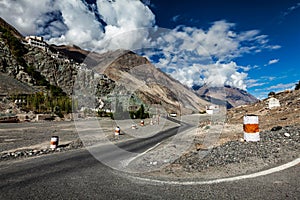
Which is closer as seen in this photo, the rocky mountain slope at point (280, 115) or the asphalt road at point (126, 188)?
the asphalt road at point (126, 188)

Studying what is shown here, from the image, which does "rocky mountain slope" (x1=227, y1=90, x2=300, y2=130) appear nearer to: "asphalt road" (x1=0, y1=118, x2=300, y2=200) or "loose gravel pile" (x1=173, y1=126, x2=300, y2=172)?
"loose gravel pile" (x1=173, y1=126, x2=300, y2=172)

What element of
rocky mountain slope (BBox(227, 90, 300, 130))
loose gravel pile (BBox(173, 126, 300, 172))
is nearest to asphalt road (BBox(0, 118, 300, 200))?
loose gravel pile (BBox(173, 126, 300, 172))

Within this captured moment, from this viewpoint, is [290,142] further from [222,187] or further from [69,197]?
[69,197]

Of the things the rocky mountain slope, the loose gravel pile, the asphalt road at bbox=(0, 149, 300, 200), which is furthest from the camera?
the rocky mountain slope

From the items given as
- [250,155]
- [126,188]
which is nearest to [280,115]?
[250,155]

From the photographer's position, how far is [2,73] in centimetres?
9712

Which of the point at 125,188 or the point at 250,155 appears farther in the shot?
the point at 250,155

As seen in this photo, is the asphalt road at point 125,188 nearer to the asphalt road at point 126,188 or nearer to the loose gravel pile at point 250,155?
the asphalt road at point 126,188

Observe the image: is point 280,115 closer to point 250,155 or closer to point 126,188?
point 250,155

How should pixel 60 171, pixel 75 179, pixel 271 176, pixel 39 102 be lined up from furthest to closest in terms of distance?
pixel 39 102
pixel 60 171
pixel 75 179
pixel 271 176

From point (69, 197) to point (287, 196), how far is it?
392cm

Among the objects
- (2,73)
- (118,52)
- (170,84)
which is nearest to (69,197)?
(118,52)

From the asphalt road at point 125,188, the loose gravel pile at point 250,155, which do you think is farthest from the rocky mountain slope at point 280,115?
the asphalt road at point 125,188

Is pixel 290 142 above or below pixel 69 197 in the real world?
above
